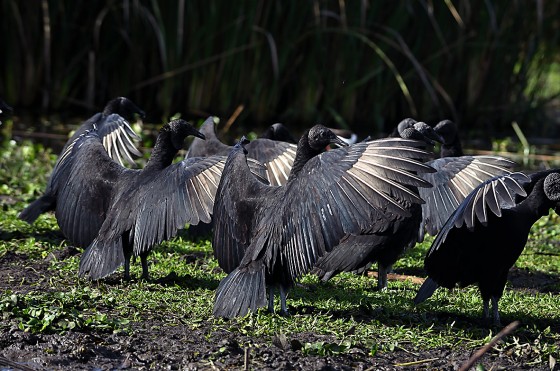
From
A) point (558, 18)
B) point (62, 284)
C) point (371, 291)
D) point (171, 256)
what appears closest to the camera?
point (62, 284)

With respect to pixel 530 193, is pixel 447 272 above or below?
below

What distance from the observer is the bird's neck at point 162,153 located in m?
6.14

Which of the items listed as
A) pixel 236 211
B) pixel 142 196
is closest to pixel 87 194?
pixel 142 196

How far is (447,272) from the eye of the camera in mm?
5402

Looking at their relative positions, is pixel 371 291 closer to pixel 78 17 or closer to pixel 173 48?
pixel 173 48

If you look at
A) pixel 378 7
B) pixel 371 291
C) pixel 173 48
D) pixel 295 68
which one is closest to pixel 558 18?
pixel 378 7

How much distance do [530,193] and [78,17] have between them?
23.4 ft

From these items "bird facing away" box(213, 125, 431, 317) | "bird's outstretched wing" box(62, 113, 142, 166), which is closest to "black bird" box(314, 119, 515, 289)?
"bird facing away" box(213, 125, 431, 317)

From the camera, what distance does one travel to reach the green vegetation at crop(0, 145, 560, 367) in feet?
15.9

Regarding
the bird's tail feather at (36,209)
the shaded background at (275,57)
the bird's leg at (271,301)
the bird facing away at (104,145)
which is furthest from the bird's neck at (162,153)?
the shaded background at (275,57)

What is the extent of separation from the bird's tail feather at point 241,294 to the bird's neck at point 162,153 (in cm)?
130

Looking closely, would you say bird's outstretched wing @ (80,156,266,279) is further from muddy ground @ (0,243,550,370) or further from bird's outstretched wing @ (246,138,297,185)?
bird's outstretched wing @ (246,138,297,185)

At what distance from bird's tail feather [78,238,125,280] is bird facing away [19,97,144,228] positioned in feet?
1.34

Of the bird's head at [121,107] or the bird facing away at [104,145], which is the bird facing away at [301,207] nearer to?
the bird facing away at [104,145]
